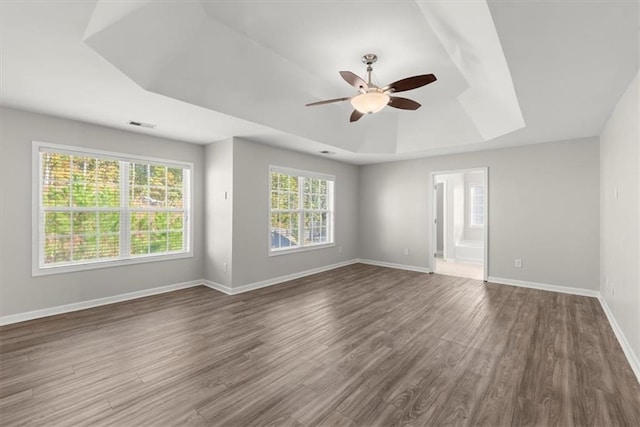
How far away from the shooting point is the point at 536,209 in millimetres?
4762

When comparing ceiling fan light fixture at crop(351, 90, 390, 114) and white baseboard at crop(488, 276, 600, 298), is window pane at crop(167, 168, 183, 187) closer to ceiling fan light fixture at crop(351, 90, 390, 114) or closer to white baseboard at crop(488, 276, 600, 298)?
ceiling fan light fixture at crop(351, 90, 390, 114)

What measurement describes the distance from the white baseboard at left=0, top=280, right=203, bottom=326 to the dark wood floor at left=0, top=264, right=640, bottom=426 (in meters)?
0.17

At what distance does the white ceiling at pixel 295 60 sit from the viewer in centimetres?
187

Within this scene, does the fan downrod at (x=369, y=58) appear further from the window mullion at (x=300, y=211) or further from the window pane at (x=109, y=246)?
the window pane at (x=109, y=246)

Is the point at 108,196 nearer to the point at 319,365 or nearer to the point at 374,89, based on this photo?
the point at 319,365

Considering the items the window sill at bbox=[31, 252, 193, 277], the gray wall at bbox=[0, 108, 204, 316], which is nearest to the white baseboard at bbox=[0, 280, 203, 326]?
the gray wall at bbox=[0, 108, 204, 316]

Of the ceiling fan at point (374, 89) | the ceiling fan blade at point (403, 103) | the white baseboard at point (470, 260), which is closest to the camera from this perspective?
the ceiling fan at point (374, 89)

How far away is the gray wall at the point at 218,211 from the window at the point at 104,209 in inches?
13.7

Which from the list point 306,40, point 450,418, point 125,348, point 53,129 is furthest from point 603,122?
point 53,129

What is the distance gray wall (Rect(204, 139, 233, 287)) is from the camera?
14.6ft

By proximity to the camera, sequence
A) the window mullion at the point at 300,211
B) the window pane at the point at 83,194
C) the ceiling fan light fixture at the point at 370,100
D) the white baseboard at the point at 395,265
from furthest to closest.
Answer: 1. the white baseboard at the point at 395,265
2. the window mullion at the point at 300,211
3. the window pane at the point at 83,194
4. the ceiling fan light fixture at the point at 370,100

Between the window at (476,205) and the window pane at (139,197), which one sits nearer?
the window pane at (139,197)

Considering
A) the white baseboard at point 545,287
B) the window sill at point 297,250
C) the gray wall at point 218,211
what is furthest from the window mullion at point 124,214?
the white baseboard at point 545,287

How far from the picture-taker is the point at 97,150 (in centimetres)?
382
